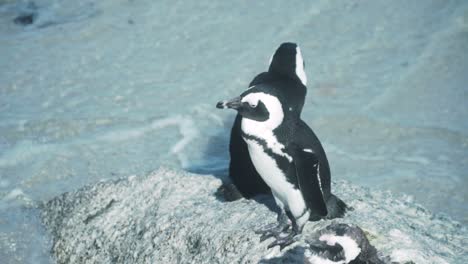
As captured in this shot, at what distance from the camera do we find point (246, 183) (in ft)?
12.6

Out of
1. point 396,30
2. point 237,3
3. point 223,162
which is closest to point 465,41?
point 396,30

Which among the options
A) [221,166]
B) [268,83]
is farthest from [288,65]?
[221,166]

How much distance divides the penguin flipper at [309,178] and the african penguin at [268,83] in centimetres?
51

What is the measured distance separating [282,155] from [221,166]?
6.40 feet

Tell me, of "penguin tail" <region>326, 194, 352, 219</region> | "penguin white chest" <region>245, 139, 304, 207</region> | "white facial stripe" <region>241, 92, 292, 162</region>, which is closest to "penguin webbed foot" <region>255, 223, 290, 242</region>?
"penguin white chest" <region>245, 139, 304, 207</region>

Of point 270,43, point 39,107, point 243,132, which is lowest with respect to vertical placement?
point 39,107

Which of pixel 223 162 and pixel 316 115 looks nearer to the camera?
pixel 223 162

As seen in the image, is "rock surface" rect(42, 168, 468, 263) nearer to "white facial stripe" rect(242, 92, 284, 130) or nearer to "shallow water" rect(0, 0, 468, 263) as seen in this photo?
"shallow water" rect(0, 0, 468, 263)

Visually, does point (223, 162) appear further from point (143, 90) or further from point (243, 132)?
point (243, 132)

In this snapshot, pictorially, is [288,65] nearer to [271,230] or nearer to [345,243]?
[271,230]

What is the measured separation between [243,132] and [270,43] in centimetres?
398

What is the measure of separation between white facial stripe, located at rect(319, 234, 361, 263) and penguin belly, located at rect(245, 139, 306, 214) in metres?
0.72

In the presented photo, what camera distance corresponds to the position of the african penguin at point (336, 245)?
8.39 ft

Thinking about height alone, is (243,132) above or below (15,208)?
above
